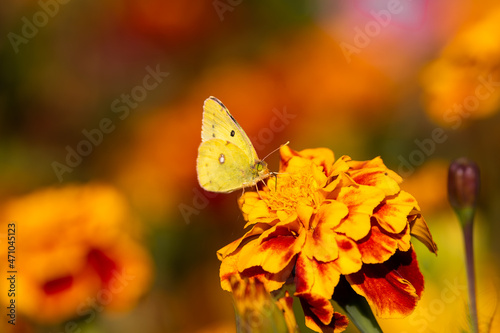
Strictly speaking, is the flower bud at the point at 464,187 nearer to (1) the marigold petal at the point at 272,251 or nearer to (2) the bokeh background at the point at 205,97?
(1) the marigold petal at the point at 272,251

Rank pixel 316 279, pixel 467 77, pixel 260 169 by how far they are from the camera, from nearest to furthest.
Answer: pixel 316 279, pixel 260 169, pixel 467 77

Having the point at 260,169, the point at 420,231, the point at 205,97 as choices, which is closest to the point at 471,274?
the point at 420,231

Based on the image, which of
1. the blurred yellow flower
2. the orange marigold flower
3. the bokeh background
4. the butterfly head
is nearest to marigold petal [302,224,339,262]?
the orange marigold flower

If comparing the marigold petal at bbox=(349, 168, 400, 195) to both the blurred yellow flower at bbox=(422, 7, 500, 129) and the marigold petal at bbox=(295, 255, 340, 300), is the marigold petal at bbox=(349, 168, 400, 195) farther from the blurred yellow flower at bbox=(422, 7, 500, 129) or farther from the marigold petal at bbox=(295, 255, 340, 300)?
the blurred yellow flower at bbox=(422, 7, 500, 129)

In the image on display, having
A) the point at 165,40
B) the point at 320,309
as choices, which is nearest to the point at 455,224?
the point at 320,309

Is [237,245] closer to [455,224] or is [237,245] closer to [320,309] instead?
[320,309]

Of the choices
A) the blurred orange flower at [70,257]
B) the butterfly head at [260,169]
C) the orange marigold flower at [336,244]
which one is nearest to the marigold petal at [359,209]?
the orange marigold flower at [336,244]

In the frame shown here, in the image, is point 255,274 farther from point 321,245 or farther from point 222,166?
point 222,166
